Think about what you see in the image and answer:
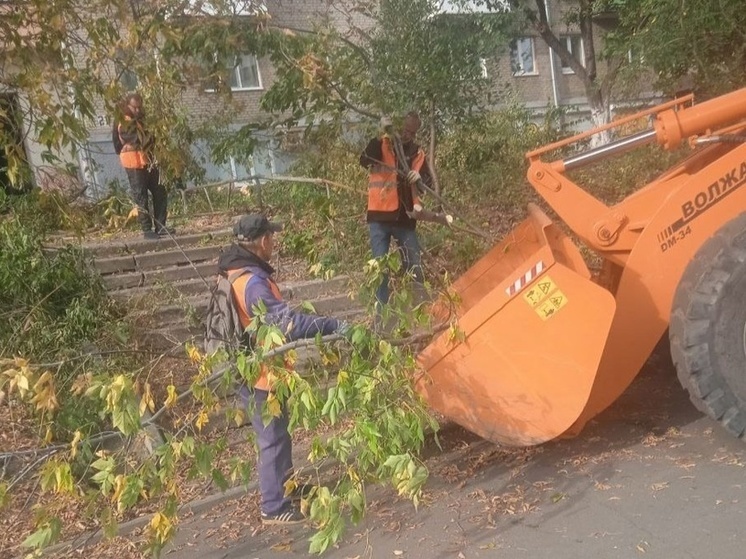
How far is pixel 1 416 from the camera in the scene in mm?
5148

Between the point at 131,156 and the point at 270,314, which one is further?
the point at 131,156

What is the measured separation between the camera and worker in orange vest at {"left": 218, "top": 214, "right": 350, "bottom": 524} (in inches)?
146

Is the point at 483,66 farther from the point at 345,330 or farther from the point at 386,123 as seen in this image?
the point at 345,330

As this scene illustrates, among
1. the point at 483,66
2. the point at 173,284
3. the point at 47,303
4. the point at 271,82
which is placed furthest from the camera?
the point at 483,66

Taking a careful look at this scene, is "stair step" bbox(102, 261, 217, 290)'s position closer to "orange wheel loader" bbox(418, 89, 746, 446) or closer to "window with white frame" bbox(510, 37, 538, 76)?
"orange wheel loader" bbox(418, 89, 746, 446)

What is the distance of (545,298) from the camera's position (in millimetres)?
3988

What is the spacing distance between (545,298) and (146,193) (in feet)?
17.1

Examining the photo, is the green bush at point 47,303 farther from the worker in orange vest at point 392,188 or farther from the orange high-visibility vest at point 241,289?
the worker in orange vest at point 392,188

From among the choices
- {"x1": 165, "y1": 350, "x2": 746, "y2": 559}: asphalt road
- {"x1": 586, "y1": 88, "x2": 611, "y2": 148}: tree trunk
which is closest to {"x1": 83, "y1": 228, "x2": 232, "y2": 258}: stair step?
{"x1": 165, "y1": 350, "x2": 746, "y2": 559}: asphalt road

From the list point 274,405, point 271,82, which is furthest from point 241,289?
point 271,82

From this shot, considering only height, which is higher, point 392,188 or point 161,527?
point 392,188

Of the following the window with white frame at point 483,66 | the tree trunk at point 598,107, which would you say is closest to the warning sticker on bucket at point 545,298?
the window with white frame at point 483,66

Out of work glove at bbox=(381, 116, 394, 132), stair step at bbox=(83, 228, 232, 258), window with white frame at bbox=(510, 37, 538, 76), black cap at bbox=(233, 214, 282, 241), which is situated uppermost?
window with white frame at bbox=(510, 37, 538, 76)

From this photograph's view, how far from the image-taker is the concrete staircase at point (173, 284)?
251 inches
